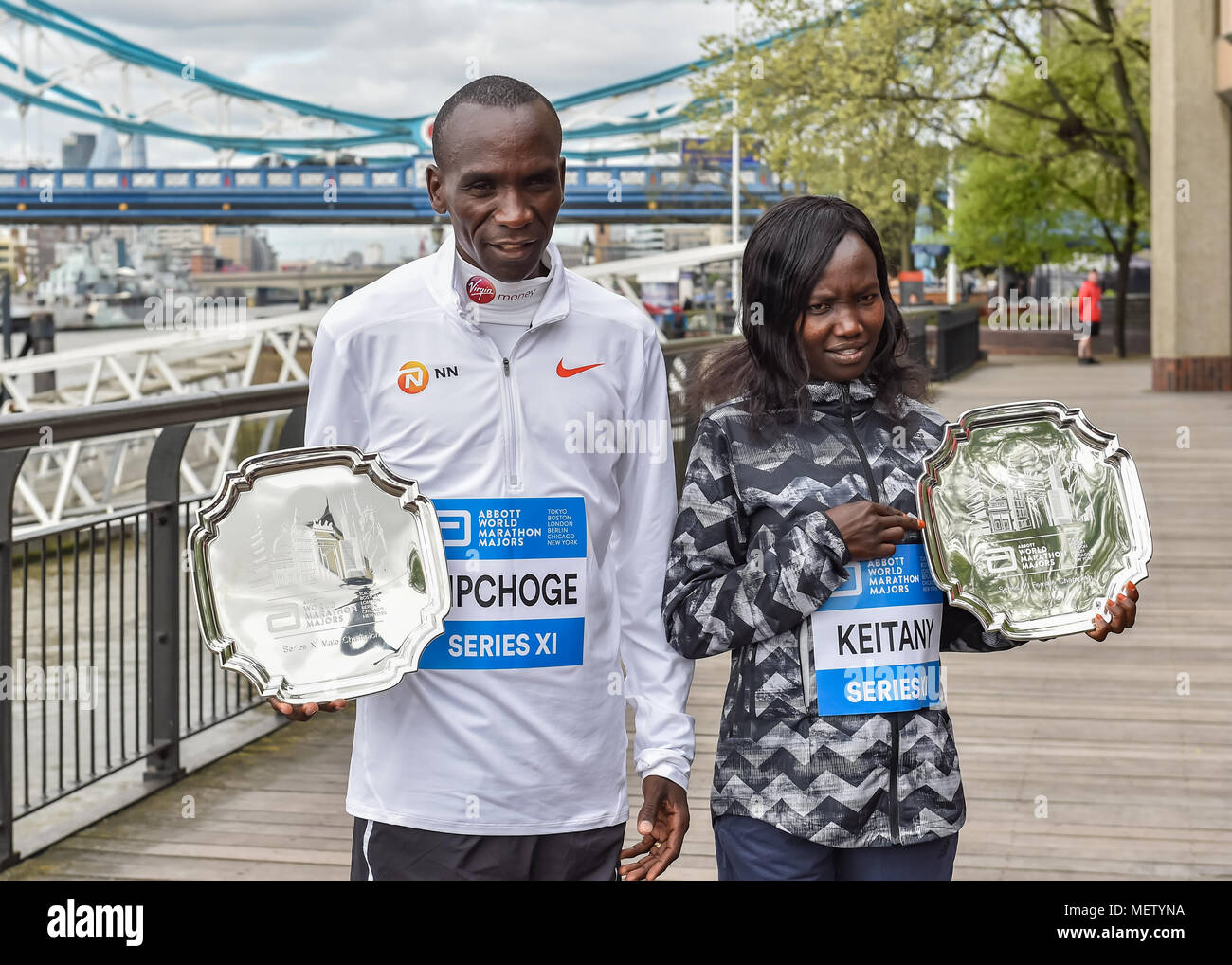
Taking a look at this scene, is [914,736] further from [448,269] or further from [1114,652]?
[1114,652]

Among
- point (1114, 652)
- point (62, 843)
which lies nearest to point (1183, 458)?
point (1114, 652)

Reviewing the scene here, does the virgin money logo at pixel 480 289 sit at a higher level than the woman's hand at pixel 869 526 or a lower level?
higher

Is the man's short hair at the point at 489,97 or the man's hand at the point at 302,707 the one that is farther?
the man's short hair at the point at 489,97

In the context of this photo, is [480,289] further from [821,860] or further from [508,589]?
[821,860]

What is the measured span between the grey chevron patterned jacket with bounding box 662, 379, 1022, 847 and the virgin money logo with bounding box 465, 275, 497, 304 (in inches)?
15.6

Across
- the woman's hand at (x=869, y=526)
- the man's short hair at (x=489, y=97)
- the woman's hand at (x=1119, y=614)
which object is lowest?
the woman's hand at (x=1119, y=614)

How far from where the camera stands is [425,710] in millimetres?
2197

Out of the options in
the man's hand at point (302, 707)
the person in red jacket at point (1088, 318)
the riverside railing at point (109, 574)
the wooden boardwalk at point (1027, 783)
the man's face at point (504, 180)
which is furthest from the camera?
the person in red jacket at point (1088, 318)

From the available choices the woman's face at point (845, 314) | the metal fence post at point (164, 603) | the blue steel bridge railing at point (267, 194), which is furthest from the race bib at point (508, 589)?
the blue steel bridge railing at point (267, 194)

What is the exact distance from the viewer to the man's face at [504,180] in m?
2.17

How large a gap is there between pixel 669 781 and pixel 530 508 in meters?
0.46

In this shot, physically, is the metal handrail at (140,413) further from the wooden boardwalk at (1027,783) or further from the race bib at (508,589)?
the race bib at (508,589)

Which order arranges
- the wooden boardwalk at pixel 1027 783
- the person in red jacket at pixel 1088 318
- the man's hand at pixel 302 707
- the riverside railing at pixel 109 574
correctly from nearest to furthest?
the man's hand at pixel 302 707 → the riverside railing at pixel 109 574 → the wooden boardwalk at pixel 1027 783 → the person in red jacket at pixel 1088 318
